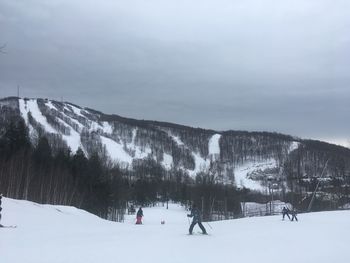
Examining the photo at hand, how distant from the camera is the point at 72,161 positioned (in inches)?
3620

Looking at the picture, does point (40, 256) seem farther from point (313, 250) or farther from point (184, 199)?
point (184, 199)

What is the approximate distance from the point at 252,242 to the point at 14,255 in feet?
35.0

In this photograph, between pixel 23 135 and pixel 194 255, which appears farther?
pixel 23 135

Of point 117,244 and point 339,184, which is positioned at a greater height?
point 339,184

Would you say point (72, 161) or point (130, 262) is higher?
point (72, 161)

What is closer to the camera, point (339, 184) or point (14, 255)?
point (14, 255)

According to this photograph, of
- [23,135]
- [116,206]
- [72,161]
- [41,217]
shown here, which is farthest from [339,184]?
[41,217]

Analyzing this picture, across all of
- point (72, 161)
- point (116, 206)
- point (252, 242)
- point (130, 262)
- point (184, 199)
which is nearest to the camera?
point (130, 262)

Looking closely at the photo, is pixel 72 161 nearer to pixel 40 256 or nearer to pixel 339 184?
pixel 339 184

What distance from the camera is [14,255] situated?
638 inches

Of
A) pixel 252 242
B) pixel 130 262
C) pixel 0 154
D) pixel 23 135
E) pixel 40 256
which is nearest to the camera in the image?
pixel 130 262

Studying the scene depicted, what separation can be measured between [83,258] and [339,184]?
10275 centimetres

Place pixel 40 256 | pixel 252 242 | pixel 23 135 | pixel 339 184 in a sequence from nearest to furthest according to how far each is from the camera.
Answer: pixel 40 256, pixel 252 242, pixel 23 135, pixel 339 184

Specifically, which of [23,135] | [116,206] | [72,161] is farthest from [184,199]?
[23,135]
